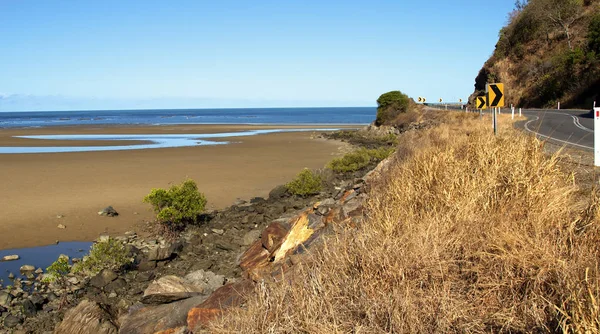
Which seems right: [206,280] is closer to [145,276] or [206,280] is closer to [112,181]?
[145,276]

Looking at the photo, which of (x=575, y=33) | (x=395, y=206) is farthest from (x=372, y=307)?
(x=575, y=33)

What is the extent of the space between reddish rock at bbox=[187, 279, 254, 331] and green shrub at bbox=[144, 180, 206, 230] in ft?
24.7

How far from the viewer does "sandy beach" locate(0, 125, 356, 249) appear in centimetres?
1552

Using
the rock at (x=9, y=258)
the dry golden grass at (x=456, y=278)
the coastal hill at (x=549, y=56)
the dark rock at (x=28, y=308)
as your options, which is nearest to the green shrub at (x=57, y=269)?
the dark rock at (x=28, y=308)

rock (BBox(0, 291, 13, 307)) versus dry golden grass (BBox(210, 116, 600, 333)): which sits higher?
dry golden grass (BBox(210, 116, 600, 333))

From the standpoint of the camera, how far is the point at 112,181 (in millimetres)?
22828

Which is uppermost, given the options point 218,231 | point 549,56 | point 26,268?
point 549,56

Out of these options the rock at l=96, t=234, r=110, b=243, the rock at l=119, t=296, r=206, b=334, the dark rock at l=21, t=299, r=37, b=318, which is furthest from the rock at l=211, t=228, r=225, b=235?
the rock at l=119, t=296, r=206, b=334

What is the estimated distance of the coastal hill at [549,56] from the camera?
45.9 meters

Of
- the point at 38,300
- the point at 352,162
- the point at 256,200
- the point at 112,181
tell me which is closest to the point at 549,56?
the point at 352,162

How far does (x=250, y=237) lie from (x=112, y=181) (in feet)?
39.2

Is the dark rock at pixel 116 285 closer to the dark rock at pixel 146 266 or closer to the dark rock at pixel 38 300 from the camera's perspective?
the dark rock at pixel 146 266

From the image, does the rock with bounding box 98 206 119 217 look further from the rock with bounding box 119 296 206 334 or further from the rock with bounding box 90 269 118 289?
the rock with bounding box 119 296 206 334

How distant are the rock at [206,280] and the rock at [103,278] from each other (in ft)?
6.16
